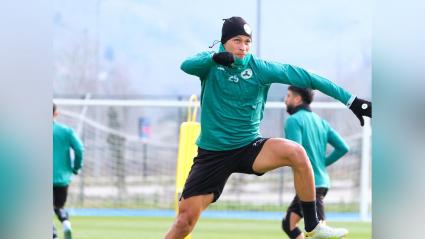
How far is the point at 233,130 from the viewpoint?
617 centimetres

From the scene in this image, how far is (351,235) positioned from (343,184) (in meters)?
7.06

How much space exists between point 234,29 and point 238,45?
12 centimetres

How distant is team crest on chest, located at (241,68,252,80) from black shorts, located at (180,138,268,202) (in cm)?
46

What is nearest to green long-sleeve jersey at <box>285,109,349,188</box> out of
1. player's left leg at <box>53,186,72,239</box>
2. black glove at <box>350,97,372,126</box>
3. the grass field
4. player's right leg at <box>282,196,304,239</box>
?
player's right leg at <box>282,196,304,239</box>

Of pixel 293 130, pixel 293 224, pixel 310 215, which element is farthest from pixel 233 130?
pixel 293 224

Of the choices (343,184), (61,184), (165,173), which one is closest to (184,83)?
(165,173)

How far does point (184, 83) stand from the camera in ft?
73.5

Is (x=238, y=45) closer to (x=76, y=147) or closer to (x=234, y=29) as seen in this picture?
(x=234, y=29)

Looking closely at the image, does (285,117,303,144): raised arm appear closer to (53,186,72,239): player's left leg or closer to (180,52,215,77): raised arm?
(180,52,215,77): raised arm

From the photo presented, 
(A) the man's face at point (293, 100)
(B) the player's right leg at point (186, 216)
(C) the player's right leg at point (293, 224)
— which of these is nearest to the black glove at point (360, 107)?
(B) the player's right leg at point (186, 216)

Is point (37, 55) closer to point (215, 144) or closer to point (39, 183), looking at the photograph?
point (39, 183)

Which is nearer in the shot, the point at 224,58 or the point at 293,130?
the point at 224,58

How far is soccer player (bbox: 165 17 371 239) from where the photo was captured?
600 cm

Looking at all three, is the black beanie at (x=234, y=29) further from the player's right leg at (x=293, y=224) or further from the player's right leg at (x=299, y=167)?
the player's right leg at (x=293, y=224)
